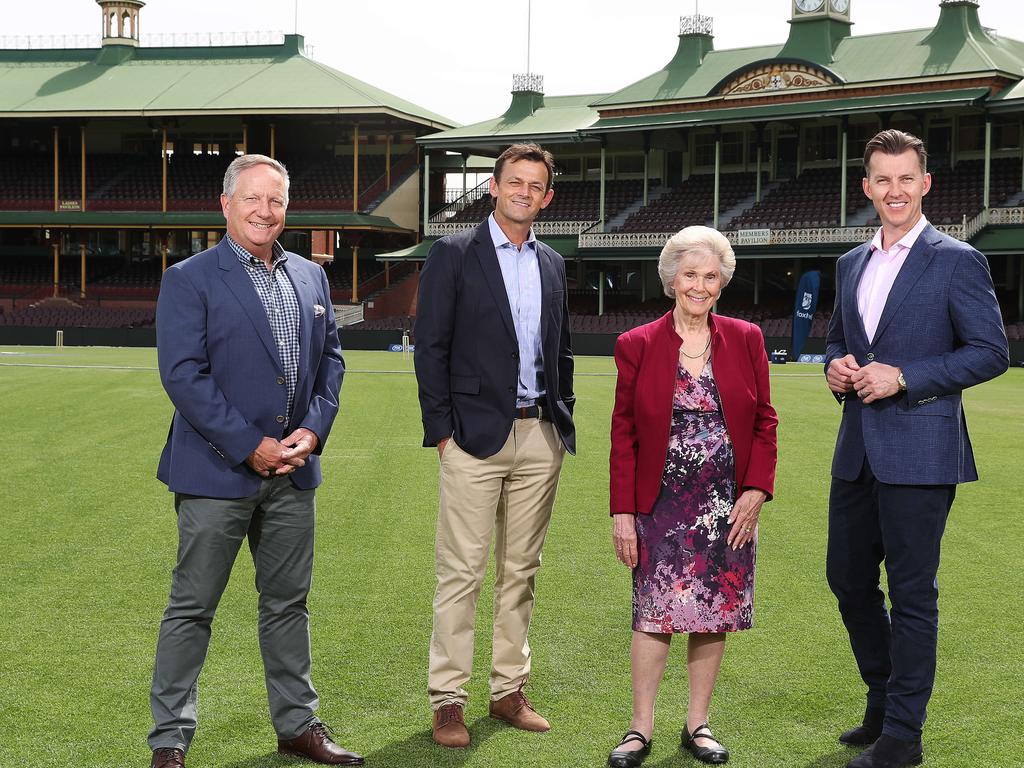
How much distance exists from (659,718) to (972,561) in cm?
407

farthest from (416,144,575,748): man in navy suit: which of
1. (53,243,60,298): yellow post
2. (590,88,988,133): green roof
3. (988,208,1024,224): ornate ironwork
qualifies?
(53,243,60,298): yellow post

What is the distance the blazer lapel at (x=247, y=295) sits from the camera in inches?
183

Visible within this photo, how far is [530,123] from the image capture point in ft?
174

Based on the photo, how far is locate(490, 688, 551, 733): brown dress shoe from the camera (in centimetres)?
516

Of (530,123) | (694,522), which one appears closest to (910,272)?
(694,522)

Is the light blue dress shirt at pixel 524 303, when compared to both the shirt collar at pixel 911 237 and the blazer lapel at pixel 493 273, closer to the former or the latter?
the blazer lapel at pixel 493 273

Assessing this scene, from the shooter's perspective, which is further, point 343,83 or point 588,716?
point 343,83

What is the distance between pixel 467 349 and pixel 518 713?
1.54 metres

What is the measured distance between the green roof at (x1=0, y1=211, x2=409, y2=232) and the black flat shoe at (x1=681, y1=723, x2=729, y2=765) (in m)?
49.1

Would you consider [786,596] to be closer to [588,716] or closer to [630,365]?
[588,716]

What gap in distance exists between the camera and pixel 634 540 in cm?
481

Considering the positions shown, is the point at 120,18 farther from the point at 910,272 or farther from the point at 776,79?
the point at 910,272

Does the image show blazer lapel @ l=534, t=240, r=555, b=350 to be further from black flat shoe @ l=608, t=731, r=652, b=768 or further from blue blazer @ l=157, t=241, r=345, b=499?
black flat shoe @ l=608, t=731, r=652, b=768

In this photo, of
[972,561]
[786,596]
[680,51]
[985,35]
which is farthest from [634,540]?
[680,51]
